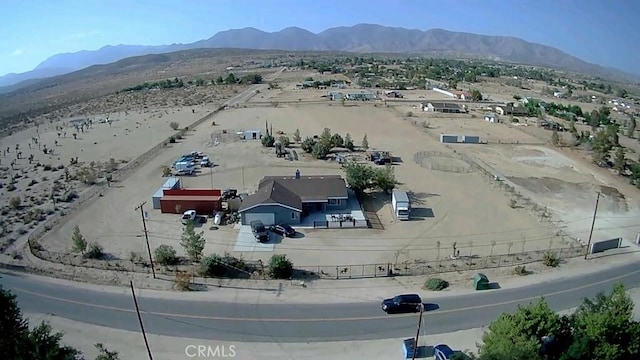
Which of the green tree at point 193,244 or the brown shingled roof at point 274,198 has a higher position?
the brown shingled roof at point 274,198

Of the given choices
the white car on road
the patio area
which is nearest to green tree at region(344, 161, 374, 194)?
the patio area

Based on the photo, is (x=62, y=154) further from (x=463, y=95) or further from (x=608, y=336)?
(x=463, y=95)

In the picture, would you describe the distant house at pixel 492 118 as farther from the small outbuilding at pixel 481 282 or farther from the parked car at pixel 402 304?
the parked car at pixel 402 304

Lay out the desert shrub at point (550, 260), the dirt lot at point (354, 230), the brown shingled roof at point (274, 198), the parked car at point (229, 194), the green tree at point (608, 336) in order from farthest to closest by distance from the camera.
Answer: the parked car at point (229, 194)
the brown shingled roof at point (274, 198)
the dirt lot at point (354, 230)
the desert shrub at point (550, 260)
the green tree at point (608, 336)

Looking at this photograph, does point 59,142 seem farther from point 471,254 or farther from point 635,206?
point 635,206

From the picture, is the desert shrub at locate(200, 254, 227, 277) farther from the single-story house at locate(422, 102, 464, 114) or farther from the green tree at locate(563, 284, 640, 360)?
the single-story house at locate(422, 102, 464, 114)

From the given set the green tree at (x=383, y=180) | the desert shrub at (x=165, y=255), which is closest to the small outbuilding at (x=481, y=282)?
the green tree at (x=383, y=180)
